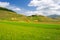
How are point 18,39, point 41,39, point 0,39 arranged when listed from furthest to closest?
1. point 41,39
2. point 18,39
3. point 0,39

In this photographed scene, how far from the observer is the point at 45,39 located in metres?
Answer: 20.7

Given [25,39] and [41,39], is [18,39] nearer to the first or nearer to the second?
[25,39]

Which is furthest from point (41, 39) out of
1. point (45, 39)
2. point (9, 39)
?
point (9, 39)

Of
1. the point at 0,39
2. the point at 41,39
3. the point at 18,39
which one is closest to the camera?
the point at 0,39

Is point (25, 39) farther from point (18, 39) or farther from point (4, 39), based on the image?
point (4, 39)

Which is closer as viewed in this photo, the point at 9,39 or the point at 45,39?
the point at 9,39

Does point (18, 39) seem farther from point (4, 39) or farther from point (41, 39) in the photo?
point (41, 39)

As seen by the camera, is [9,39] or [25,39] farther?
[25,39]

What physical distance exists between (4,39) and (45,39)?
233 inches

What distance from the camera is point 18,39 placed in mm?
18781

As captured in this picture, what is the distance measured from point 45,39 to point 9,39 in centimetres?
535

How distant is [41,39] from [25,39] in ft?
8.34

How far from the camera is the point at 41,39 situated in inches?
808

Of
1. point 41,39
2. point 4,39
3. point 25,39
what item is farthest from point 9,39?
point 41,39
